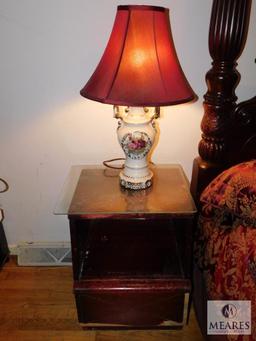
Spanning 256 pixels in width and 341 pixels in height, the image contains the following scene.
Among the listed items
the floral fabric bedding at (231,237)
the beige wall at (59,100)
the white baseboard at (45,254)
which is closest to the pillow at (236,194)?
the floral fabric bedding at (231,237)

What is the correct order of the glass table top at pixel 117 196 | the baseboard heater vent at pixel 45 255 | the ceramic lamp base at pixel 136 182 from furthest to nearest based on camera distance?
the baseboard heater vent at pixel 45 255, the ceramic lamp base at pixel 136 182, the glass table top at pixel 117 196

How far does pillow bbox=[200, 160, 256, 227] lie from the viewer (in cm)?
84

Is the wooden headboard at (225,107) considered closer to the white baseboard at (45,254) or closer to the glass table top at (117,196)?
the glass table top at (117,196)

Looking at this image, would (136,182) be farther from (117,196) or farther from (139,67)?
(139,67)

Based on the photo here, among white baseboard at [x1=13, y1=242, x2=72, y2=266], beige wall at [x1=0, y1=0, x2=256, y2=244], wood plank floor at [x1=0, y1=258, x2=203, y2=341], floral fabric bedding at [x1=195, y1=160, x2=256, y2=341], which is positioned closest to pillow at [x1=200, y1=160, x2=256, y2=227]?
floral fabric bedding at [x1=195, y1=160, x2=256, y2=341]

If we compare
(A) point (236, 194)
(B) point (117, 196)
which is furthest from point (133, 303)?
(A) point (236, 194)

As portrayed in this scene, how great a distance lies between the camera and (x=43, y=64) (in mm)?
1115

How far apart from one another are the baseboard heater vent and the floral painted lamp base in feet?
1.99

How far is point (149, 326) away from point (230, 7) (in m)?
1.18

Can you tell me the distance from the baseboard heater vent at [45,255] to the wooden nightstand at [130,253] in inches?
12.4

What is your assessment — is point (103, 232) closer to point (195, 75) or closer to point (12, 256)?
point (12, 256)

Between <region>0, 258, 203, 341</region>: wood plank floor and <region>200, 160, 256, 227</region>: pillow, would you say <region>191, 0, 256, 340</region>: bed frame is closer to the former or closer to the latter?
<region>200, 160, 256, 227</region>: pillow

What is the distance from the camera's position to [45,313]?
1.17m

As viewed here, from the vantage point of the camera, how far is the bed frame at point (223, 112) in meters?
0.93
